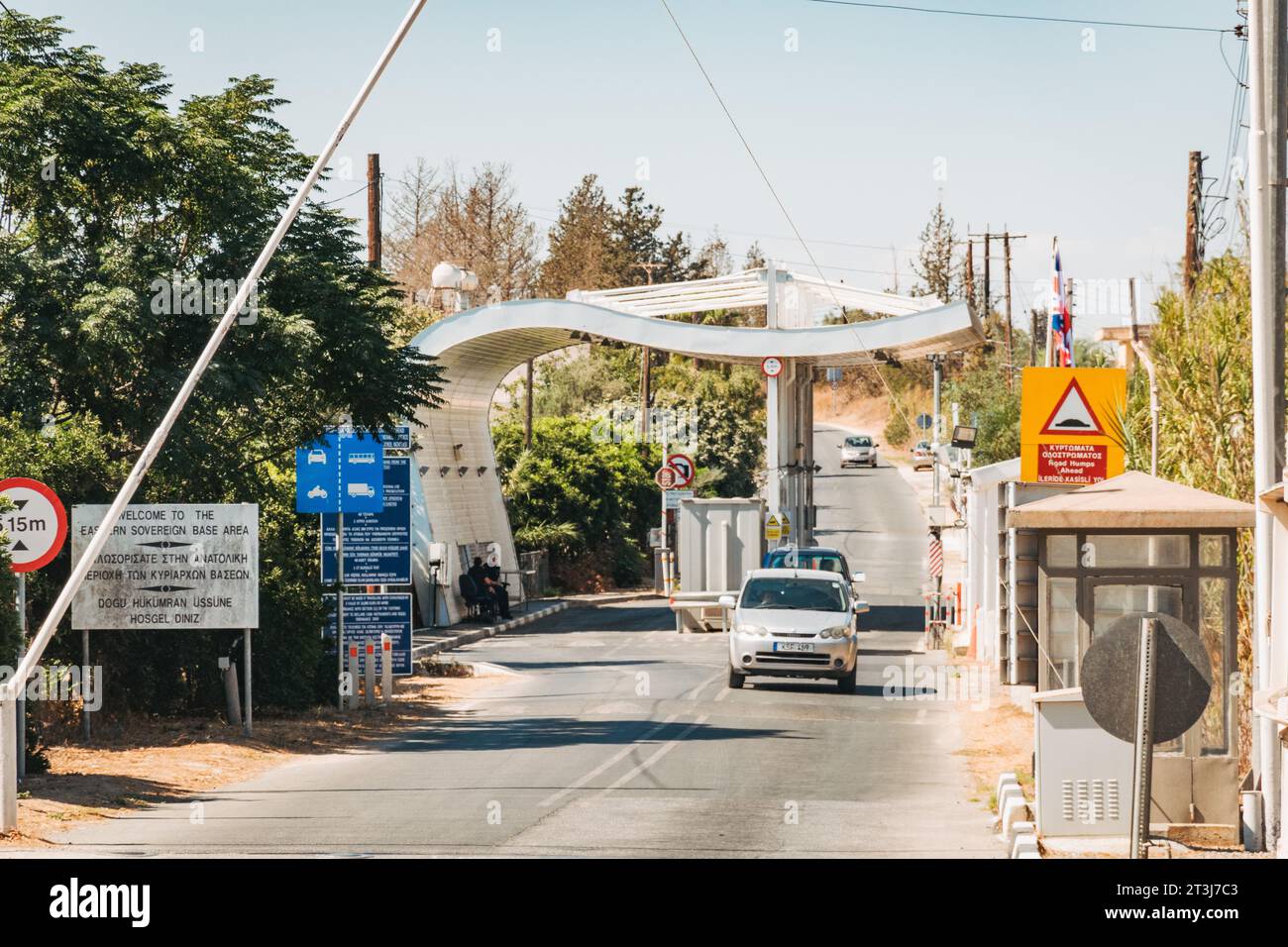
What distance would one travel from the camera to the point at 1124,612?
14.0m

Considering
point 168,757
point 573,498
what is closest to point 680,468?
point 573,498

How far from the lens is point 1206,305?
53.6 ft

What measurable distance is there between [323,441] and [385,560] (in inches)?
112

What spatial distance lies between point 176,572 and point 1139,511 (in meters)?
10.1

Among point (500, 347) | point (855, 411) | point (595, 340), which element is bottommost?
point (500, 347)

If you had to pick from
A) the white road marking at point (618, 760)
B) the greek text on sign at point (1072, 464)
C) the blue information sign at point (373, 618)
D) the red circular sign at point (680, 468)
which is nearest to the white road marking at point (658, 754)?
the white road marking at point (618, 760)

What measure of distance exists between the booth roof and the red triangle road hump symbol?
596 cm

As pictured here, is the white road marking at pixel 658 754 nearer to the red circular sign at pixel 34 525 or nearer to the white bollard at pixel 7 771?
the white bollard at pixel 7 771

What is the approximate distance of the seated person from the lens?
38.5m

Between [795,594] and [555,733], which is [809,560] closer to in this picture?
[795,594]

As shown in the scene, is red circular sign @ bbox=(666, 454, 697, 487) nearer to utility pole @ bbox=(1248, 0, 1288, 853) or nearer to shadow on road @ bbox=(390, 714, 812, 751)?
shadow on road @ bbox=(390, 714, 812, 751)

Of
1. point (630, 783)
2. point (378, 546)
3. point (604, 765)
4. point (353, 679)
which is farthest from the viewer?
point (378, 546)

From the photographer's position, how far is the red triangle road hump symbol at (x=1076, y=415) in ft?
64.0

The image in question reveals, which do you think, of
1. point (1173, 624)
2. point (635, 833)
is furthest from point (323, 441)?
point (1173, 624)
